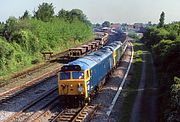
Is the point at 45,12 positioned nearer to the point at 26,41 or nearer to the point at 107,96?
the point at 26,41

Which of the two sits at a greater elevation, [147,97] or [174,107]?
[174,107]

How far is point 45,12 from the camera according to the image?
277 feet

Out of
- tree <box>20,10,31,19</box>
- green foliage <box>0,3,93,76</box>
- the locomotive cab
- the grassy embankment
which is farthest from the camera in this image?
tree <box>20,10,31,19</box>

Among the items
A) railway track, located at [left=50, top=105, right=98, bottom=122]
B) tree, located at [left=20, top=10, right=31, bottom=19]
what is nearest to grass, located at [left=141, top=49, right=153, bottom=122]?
railway track, located at [left=50, top=105, right=98, bottom=122]

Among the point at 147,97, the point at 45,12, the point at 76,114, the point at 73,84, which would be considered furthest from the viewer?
the point at 45,12

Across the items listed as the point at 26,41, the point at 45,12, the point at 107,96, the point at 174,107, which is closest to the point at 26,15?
the point at 45,12

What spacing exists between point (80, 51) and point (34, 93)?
2860cm

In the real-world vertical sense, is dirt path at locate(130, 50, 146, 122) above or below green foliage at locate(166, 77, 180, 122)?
below

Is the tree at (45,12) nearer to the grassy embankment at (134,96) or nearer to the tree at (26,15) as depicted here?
the tree at (26,15)

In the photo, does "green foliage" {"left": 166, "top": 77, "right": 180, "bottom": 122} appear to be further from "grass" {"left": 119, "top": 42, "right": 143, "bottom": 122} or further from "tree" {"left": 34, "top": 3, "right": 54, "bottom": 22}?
"tree" {"left": 34, "top": 3, "right": 54, "bottom": 22}

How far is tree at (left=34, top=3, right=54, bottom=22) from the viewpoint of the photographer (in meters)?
82.2

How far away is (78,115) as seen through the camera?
22875 millimetres

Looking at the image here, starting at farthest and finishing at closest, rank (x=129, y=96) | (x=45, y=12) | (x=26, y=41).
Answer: (x=45, y=12) < (x=26, y=41) < (x=129, y=96)

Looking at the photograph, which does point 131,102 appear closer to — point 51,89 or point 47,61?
point 51,89
